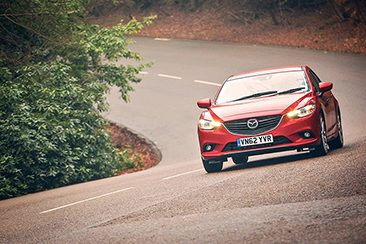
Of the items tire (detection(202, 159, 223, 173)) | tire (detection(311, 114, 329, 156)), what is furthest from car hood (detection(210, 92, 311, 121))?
tire (detection(202, 159, 223, 173))

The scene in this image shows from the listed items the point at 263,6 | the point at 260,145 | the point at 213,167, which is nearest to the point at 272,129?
the point at 260,145

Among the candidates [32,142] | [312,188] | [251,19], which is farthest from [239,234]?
[251,19]

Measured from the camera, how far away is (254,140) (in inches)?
628

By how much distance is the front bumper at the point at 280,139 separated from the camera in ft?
51.8

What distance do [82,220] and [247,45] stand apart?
31.2 m

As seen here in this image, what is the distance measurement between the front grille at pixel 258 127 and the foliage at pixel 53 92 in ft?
18.0

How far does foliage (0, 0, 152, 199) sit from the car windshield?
479 cm

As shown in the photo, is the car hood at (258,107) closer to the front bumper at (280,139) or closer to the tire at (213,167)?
the front bumper at (280,139)

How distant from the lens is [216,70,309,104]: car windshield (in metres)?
17.1

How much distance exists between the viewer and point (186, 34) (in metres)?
47.2

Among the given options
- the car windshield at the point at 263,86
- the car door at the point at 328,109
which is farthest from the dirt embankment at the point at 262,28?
the car door at the point at 328,109

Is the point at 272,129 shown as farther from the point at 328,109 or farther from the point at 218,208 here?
the point at 218,208

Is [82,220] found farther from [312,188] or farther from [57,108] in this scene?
[57,108]

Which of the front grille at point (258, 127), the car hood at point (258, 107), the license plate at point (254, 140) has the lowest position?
the license plate at point (254, 140)
